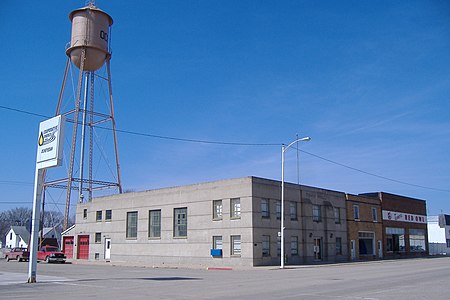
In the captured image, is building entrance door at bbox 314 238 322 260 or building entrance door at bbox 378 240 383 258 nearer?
building entrance door at bbox 314 238 322 260

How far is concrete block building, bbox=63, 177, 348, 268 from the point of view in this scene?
39.6m

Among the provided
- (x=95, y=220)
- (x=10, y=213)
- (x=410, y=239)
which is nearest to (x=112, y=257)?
(x=95, y=220)

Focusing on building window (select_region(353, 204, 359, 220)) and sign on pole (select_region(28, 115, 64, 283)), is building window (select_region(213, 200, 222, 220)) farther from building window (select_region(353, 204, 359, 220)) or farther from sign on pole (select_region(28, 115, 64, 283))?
sign on pole (select_region(28, 115, 64, 283))

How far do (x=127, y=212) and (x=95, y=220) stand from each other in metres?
5.88

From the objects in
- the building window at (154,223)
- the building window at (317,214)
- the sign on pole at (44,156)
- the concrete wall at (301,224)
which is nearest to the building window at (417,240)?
the concrete wall at (301,224)

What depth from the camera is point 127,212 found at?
49969 mm

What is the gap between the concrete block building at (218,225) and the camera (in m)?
39.6

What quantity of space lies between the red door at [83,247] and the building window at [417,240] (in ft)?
135

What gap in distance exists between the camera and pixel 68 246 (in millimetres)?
58344

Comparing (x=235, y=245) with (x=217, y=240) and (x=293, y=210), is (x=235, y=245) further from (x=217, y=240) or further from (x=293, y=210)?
(x=293, y=210)

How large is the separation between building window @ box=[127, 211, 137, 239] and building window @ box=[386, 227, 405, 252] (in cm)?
3019

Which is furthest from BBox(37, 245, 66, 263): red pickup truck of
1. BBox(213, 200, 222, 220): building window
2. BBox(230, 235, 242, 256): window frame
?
BBox(230, 235, 242, 256): window frame

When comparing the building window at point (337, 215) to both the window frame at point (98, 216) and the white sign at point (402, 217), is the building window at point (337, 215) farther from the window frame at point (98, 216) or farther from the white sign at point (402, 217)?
the window frame at point (98, 216)

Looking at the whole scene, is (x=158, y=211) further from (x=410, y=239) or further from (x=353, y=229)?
(x=410, y=239)
